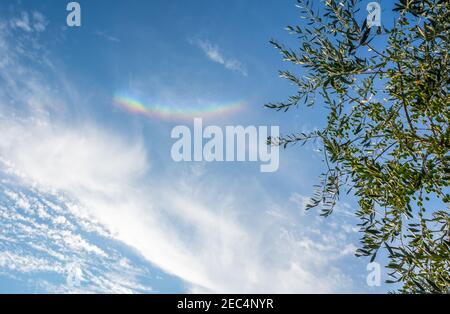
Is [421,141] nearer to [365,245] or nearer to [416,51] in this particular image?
[416,51]

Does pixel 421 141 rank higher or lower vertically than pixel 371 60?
lower

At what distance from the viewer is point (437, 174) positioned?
654cm

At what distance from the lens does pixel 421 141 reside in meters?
7.04

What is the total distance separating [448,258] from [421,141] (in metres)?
2.25

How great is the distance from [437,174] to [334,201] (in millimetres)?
2495

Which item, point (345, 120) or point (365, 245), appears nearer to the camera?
point (365, 245)
